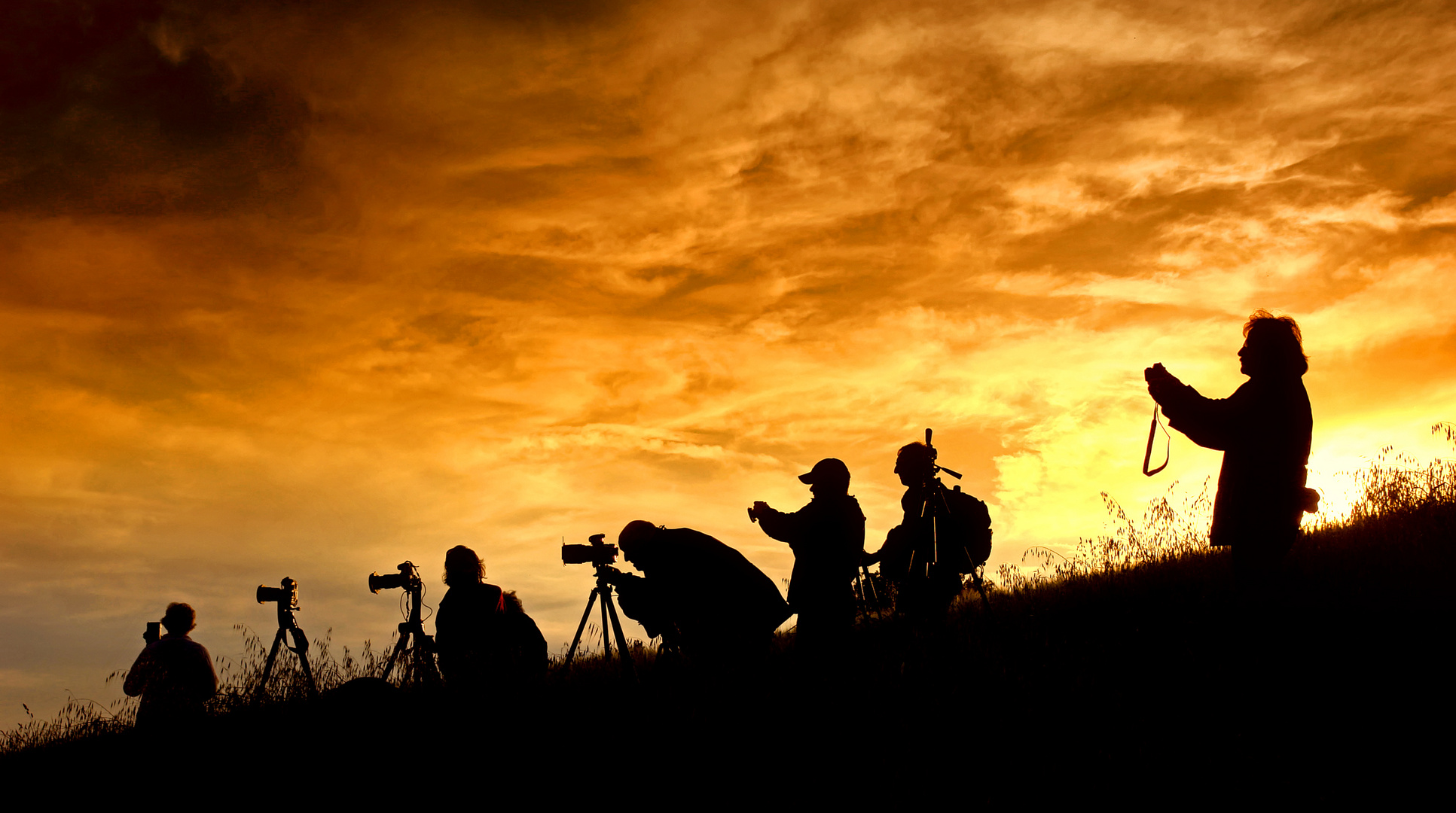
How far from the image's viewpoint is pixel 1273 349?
5.91 meters

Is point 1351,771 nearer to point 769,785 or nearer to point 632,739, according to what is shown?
point 769,785

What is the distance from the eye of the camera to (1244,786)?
423cm

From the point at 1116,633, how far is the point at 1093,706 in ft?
6.24

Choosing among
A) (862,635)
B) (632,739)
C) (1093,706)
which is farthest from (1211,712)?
(632,739)

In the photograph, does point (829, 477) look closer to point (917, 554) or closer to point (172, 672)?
point (917, 554)

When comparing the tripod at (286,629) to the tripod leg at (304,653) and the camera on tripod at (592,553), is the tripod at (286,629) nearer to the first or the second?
the tripod leg at (304,653)

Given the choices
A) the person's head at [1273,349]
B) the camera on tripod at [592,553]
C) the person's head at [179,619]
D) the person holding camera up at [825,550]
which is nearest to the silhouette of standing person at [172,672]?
the person's head at [179,619]

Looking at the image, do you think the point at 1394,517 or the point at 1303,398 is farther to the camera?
the point at 1394,517

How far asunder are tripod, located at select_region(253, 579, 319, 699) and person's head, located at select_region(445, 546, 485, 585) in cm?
125

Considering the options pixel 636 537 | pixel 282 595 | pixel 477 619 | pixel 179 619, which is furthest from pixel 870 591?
pixel 179 619

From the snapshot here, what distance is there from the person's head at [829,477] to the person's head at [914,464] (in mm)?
940

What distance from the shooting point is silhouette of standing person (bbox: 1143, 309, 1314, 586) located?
573cm

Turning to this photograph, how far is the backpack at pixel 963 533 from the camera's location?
7.70 m

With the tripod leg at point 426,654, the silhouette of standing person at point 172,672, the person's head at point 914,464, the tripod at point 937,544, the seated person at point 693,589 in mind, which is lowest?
the silhouette of standing person at point 172,672
